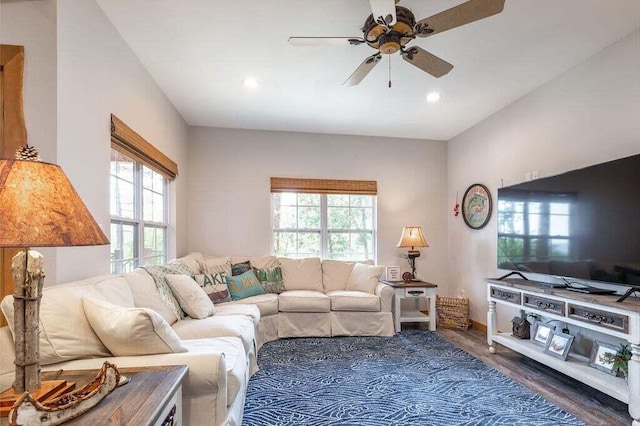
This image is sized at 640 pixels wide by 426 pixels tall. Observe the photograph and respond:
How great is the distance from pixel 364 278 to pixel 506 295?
1.63 meters

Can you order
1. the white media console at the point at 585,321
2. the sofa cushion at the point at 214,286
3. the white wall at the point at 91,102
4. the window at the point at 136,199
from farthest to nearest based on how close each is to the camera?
the sofa cushion at the point at 214,286
the window at the point at 136,199
the white media console at the point at 585,321
the white wall at the point at 91,102

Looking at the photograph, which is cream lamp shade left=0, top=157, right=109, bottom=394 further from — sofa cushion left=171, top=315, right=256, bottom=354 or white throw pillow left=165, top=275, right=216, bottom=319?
white throw pillow left=165, top=275, right=216, bottom=319

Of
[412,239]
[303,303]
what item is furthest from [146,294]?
[412,239]

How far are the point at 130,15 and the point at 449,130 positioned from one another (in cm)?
396

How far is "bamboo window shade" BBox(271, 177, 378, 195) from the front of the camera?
4.91 meters

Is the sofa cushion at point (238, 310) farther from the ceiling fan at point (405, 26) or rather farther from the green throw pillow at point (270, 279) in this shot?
the ceiling fan at point (405, 26)

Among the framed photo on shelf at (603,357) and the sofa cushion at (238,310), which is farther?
the sofa cushion at (238,310)

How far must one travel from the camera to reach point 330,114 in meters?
4.29

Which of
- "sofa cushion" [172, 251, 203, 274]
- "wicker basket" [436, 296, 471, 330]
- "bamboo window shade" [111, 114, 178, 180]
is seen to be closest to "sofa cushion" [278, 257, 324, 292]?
"sofa cushion" [172, 251, 203, 274]

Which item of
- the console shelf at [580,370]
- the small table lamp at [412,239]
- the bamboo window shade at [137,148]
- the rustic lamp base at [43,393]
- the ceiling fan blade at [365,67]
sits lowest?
the console shelf at [580,370]

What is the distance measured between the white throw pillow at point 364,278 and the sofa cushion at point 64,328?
3180 mm

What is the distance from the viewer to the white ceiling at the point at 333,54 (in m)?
2.30

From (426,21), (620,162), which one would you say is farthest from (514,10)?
(620,162)

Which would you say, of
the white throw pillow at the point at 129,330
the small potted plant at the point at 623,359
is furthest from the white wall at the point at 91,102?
the small potted plant at the point at 623,359
